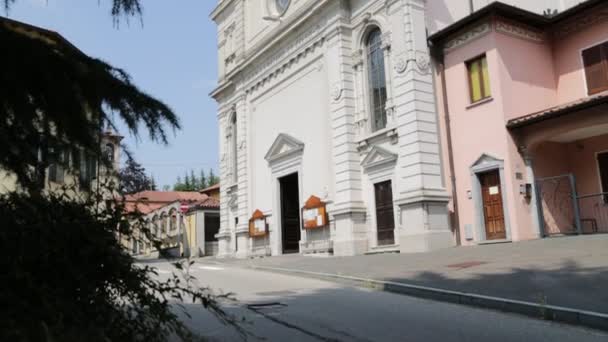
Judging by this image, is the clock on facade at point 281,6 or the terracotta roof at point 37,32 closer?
the terracotta roof at point 37,32

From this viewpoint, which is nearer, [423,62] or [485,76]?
[485,76]

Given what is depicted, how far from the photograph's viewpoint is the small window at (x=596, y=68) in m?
16.7

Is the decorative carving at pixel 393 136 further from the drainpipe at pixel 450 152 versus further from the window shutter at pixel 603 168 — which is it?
the window shutter at pixel 603 168

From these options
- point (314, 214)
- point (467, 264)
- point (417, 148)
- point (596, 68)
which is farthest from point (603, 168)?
point (314, 214)

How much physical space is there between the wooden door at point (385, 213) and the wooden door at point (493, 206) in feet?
10.2

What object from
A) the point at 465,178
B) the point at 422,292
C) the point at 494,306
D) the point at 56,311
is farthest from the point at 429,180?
the point at 56,311

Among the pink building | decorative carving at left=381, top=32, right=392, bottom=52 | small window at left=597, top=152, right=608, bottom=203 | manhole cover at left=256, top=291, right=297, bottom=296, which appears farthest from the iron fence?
manhole cover at left=256, top=291, right=297, bottom=296

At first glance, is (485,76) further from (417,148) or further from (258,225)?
(258,225)

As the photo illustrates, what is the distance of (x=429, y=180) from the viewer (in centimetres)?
1736

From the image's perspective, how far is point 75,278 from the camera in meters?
3.84

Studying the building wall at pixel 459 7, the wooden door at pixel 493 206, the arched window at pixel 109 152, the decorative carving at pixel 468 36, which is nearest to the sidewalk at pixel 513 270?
the wooden door at pixel 493 206

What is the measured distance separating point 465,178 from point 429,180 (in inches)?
46.9

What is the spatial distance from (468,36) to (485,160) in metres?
4.15

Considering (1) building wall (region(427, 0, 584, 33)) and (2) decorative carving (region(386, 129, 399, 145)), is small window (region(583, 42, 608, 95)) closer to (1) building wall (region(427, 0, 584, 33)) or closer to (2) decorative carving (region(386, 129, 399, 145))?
(1) building wall (region(427, 0, 584, 33))
